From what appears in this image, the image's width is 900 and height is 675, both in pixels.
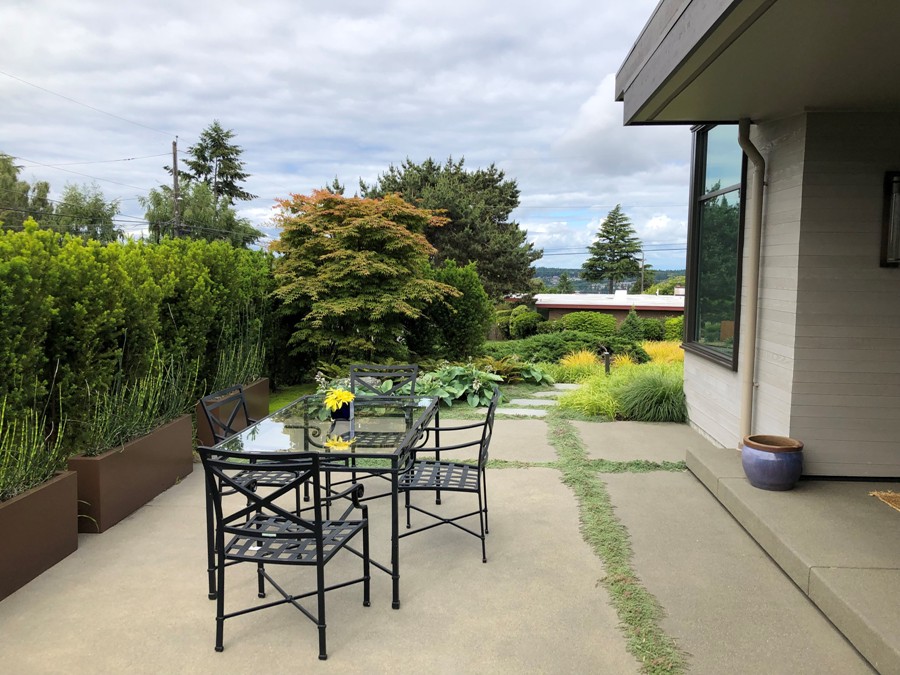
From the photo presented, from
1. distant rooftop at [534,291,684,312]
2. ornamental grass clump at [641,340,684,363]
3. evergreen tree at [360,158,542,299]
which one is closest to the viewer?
ornamental grass clump at [641,340,684,363]

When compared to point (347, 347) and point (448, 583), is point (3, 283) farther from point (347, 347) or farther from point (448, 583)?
point (347, 347)

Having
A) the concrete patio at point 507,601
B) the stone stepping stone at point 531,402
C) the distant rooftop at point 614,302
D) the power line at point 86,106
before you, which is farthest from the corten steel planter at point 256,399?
the power line at point 86,106

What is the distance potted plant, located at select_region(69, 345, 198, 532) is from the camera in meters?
3.67

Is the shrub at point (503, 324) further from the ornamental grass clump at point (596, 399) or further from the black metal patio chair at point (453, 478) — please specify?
the black metal patio chair at point (453, 478)

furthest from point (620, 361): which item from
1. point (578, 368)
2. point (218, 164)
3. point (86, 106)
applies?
point (86, 106)

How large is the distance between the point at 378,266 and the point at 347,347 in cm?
121

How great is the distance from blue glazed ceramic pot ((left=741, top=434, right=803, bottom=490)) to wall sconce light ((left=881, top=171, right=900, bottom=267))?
134 cm

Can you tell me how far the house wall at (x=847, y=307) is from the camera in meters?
4.02

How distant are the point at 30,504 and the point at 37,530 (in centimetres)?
15

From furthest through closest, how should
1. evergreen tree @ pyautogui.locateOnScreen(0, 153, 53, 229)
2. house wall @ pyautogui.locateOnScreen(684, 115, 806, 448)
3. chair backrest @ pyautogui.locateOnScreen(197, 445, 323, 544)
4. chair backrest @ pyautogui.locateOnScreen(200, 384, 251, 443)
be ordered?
1. evergreen tree @ pyautogui.locateOnScreen(0, 153, 53, 229)
2. house wall @ pyautogui.locateOnScreen(684, 115, 806, 448)
3. chair backrest @ pyautogui.locateOnScreen(200, 384, 251, 443)
4. chair backrest @ pyautogui.locateOnScreen(197, 445, 323, 544)

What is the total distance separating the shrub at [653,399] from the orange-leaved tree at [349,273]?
3086mm

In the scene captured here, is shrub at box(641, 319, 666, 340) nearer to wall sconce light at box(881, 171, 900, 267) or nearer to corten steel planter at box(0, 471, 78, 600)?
wall sconce light at box(881, 171, 900, 267)

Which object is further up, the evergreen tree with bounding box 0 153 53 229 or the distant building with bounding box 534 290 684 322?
the evergreen tree with bounding box 0 153 53 229

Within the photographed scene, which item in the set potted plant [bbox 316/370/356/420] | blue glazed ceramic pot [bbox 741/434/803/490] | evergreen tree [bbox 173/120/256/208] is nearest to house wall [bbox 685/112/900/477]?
blue glazed ceramic pot [bbox 741/434/803/490]
